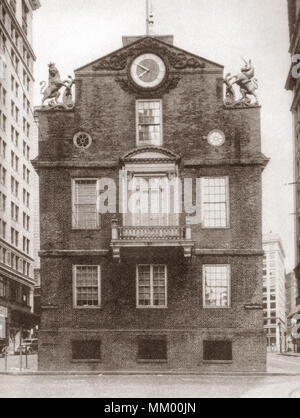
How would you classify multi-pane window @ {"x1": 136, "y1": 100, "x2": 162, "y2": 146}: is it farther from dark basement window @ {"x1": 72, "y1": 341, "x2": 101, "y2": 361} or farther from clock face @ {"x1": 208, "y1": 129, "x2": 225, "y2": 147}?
dark basement window @ {"x1": 72, "y1": 341, "x2": 101, "y2": 361}

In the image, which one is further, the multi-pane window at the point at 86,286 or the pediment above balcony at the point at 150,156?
the pediment above balcony at the point at 150,156

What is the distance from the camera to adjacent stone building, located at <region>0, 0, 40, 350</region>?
25172mm

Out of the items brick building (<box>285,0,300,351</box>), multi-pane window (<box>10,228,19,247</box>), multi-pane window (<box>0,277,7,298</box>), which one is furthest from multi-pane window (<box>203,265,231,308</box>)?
multi-pane window (<box>0,277,7,298</box>)

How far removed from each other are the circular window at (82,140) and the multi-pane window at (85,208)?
5.42ft

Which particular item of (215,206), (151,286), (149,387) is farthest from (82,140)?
(149,387)

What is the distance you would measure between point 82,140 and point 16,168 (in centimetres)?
1375

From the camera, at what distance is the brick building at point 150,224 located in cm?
2992

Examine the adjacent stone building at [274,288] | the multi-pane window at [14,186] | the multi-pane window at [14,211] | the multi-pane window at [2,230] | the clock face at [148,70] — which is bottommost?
the adjacent stone building at [274,288]

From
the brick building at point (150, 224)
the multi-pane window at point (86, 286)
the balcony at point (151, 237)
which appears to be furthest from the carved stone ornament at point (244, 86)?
the multi-pane window at point (86, 286)

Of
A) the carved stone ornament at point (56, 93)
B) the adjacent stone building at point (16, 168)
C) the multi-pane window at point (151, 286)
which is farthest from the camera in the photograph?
the multi-pane window at point (151, 286)

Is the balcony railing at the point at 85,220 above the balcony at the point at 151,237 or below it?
above

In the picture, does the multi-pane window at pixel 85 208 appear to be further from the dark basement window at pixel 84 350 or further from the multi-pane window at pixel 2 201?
the multi-pane window at pixel 2 201

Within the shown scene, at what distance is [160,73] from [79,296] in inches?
355

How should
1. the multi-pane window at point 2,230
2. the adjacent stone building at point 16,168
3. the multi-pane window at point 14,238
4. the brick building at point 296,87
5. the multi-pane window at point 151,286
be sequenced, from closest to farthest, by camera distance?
the brick building at point 296,87 → the adjacent stone building at point 16,168 → the multi-pane window at point 151,286 → the multi-pane window at point 14,238 → the multi-pane window at point 2,230
